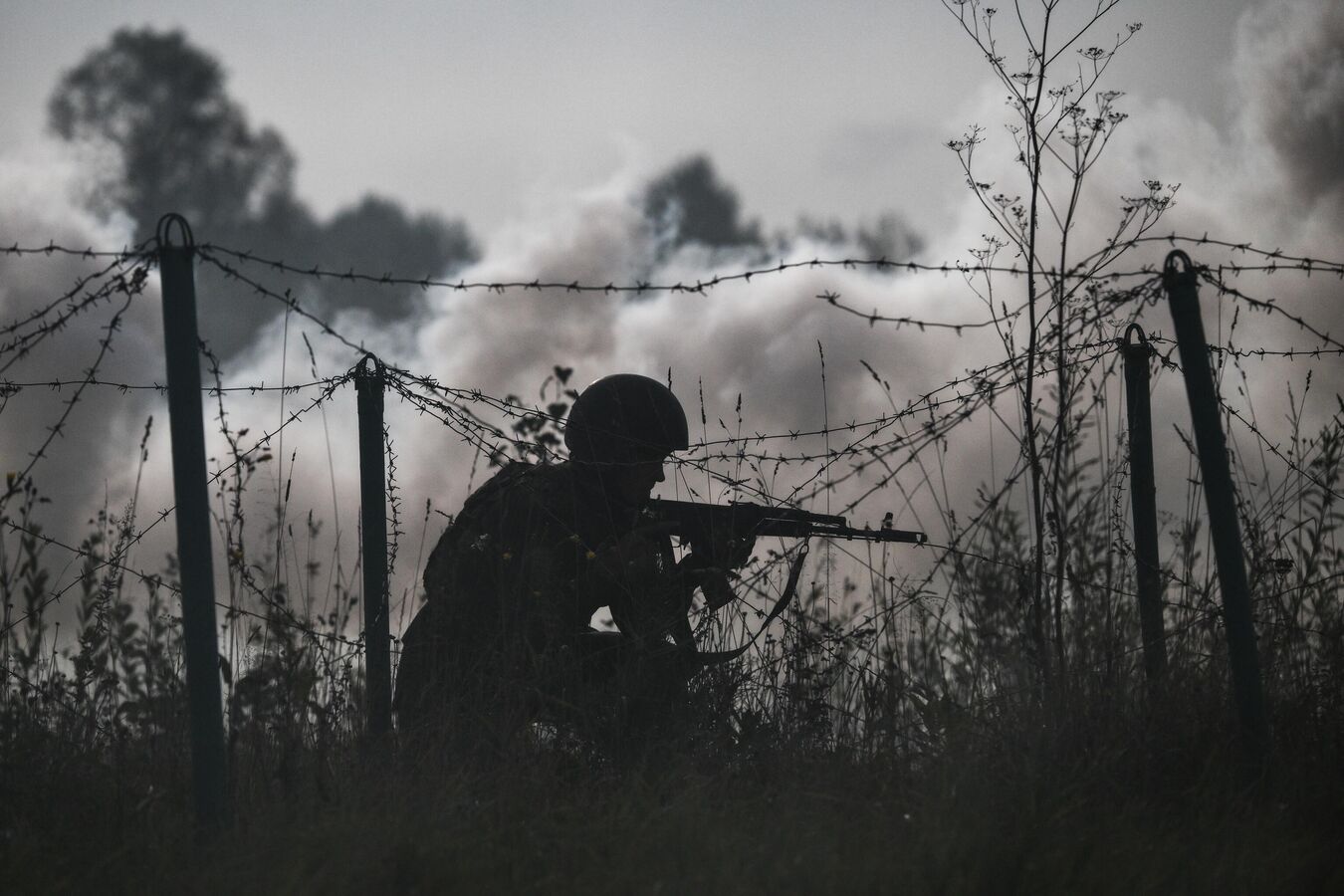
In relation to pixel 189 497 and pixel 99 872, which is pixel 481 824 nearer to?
pixel 99 872

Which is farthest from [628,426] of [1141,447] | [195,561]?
[195,561]

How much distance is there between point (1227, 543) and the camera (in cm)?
340

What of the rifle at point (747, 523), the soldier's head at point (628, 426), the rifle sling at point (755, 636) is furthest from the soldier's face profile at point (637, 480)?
the rifle sling at point (755, 636)

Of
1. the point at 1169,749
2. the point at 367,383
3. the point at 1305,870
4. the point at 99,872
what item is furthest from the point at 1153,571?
the point at 99,872

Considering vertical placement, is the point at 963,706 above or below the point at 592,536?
below

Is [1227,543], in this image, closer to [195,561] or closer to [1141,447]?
[1141,447]

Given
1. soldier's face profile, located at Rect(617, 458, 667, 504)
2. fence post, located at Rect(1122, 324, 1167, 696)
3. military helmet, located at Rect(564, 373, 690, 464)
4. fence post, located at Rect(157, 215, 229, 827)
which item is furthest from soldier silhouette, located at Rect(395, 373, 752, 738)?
fence post, located at Rect(1122, 324, 1167, 696)

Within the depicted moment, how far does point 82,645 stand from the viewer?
4254 millimetres

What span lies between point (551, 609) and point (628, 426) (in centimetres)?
167

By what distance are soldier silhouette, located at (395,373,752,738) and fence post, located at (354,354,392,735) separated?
17 centimetres

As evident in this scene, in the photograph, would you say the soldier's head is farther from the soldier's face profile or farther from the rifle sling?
the rifle sling

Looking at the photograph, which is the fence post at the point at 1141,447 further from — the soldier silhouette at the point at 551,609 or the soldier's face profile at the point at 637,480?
the soldier's face profile at the point at 637,480

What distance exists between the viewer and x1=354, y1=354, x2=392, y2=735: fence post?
402cm

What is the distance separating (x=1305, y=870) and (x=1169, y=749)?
59 centimetres
